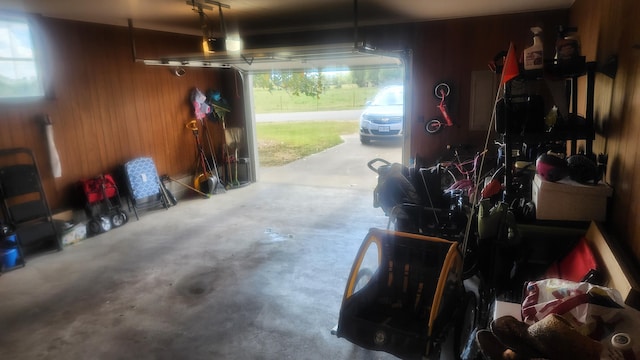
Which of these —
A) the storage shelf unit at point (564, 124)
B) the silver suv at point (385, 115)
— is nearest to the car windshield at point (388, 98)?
the silver suv at point (385, 115)

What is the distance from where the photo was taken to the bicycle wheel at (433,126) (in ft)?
18.1

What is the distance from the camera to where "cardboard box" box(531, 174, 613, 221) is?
7.60 feet

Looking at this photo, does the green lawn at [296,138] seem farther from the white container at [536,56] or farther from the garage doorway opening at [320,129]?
the white container at [536,56]

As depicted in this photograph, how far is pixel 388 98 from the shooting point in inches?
380

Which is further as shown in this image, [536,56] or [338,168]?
[338,168]

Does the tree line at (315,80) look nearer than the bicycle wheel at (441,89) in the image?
No

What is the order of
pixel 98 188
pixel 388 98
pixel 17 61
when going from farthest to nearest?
pixel 388 98 < pixel 98 188 < pixel 17 61

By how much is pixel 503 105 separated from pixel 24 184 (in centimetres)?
459

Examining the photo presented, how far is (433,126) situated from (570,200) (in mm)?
3284

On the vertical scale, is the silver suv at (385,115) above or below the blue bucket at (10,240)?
above

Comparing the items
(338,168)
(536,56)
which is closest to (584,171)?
(536,56)

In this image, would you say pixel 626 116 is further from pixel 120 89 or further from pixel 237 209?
pixel 120 89

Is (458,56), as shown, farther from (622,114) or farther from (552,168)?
(622,114)

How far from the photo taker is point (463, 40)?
17.1 feet
